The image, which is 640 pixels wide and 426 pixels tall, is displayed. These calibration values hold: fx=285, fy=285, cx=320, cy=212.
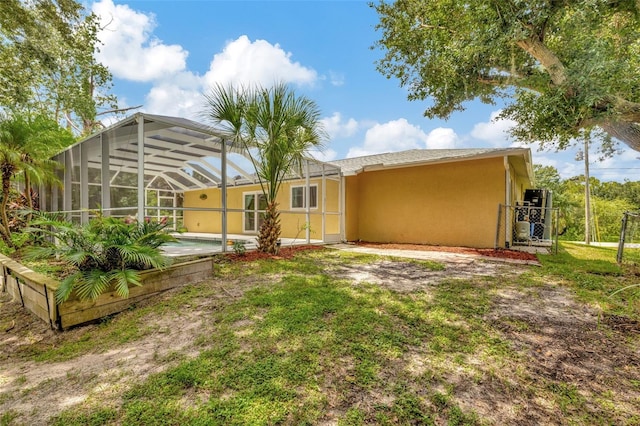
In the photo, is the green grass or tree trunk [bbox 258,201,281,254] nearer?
the green grass

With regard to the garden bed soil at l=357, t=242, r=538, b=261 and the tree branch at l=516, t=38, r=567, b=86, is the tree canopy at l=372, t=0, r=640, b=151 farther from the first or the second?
the garden bed soil at l=357, t=242, r=538, b=261

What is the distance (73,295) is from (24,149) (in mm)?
6300

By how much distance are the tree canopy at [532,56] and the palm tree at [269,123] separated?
4.41 metres

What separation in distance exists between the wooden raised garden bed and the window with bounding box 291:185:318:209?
6.45 meters

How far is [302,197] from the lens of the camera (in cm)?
1153

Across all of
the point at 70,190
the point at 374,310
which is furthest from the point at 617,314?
the point at 70,190

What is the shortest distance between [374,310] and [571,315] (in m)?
2.39

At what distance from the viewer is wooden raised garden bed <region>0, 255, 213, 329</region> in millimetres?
3389

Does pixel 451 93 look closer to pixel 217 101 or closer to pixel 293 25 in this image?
pixel 293 25

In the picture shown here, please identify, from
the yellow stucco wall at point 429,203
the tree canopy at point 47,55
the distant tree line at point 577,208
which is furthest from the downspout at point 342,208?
the distant tree line at point 577,208

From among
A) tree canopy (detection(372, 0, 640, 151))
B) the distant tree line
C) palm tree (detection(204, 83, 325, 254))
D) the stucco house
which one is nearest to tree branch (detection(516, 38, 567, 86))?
tree canopy (detection(372, 0, 640, 151))

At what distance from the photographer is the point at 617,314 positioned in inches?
138

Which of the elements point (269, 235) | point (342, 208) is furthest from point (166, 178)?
point (342, 208)

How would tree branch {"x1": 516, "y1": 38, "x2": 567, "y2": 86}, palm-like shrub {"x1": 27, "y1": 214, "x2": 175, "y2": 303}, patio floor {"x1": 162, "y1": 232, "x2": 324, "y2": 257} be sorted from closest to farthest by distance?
palm-like shrub {"x1": 27, "y1": 214, "x2": 175, "y2": 303}, patio floor {"x1": 162, "y1": 232, "x2": 324, "y2": 257}, tree branch {"x1": 516, "y1": 38, "x2": 567, "y2": 86}
